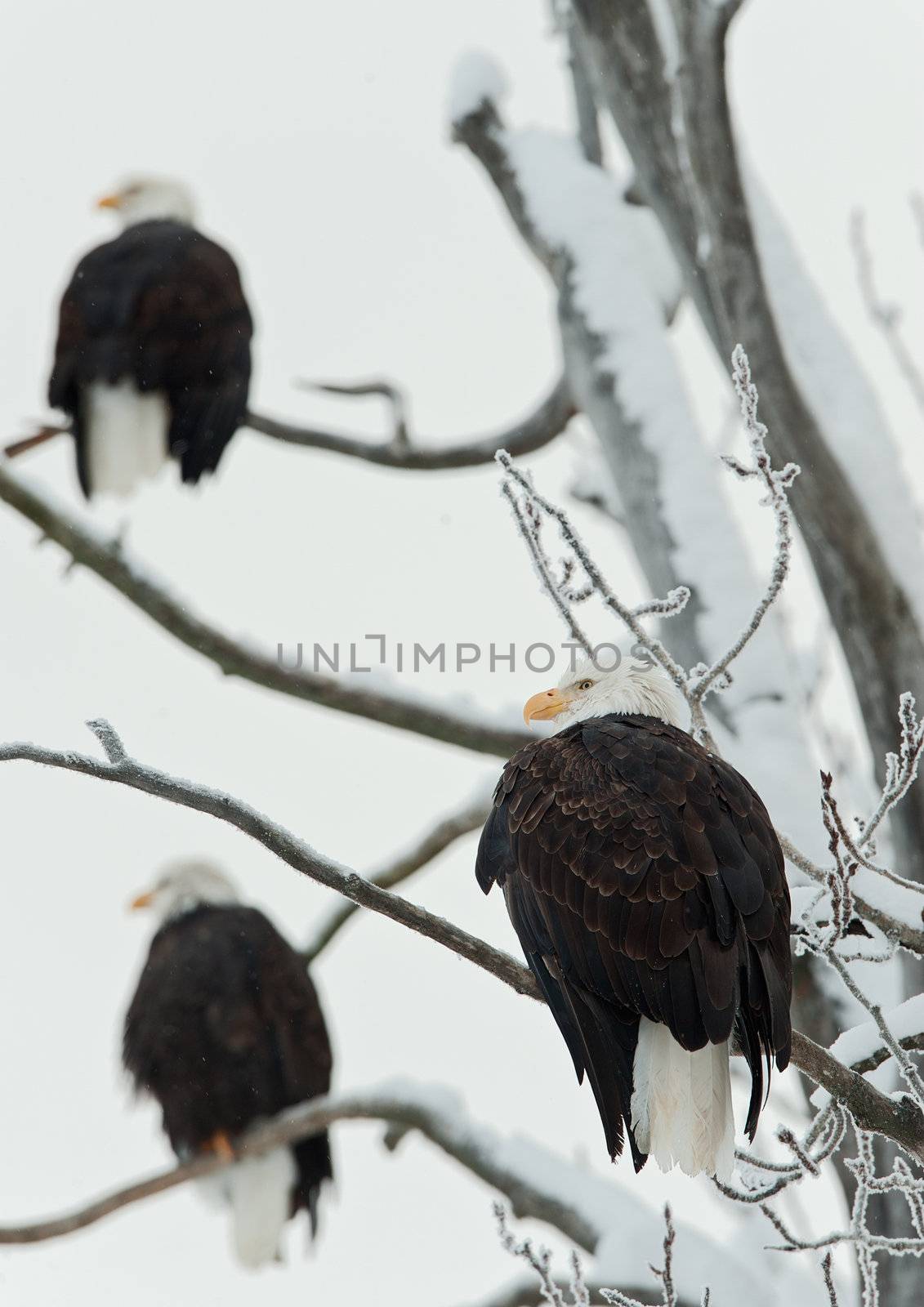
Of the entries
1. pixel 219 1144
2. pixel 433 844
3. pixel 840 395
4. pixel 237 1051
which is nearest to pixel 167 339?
pixel 433 844

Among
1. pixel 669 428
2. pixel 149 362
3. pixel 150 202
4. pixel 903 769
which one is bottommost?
pixel 903 769

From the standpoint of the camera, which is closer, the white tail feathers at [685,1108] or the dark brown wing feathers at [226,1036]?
the white tail feathers at [685,1108]

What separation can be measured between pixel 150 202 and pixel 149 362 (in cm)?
160

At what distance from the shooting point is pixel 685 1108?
2.16 metres

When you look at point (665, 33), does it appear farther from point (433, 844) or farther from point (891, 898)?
point (891, 898)

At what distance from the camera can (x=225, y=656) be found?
431 cm

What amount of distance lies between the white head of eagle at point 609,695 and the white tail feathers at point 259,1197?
10.1 feet

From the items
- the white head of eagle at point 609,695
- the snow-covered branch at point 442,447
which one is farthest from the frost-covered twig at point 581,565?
the snow-covered branch at point 442,447

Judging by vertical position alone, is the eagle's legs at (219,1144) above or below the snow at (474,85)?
below

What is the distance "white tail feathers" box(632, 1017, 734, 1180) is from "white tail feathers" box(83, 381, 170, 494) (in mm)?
4279

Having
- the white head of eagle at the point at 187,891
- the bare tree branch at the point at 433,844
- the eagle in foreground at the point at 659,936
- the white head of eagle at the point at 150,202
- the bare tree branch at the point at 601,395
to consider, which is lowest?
the eagle in foreground at the point at 659,936

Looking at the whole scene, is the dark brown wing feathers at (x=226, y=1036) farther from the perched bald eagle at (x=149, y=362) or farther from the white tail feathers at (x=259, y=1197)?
Answer: the perched bald eagle at (x=149, y=362)

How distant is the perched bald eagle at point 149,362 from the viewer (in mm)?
5930

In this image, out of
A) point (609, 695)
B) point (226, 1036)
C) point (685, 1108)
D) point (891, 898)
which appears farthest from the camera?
point (226, 1036)
